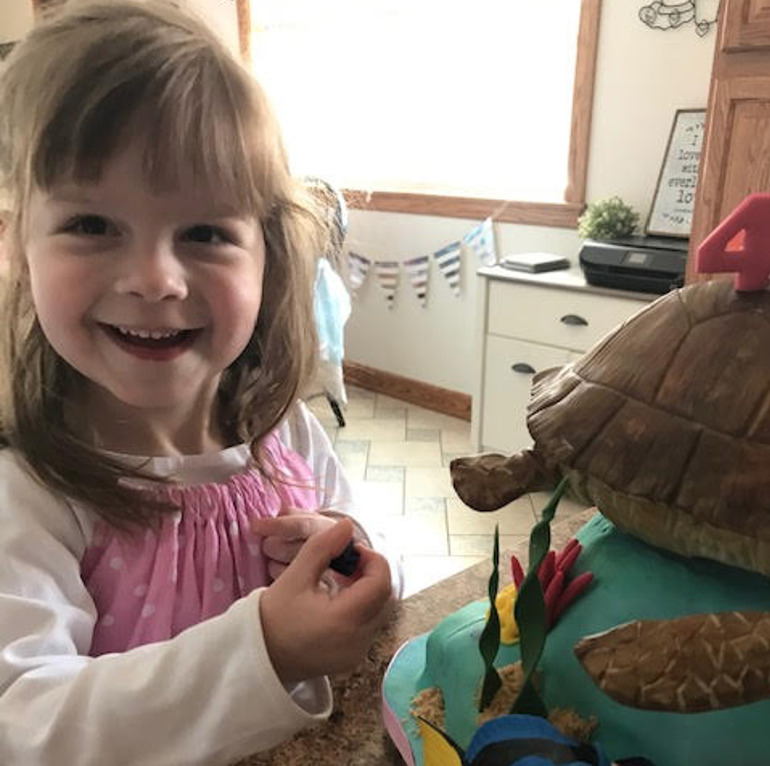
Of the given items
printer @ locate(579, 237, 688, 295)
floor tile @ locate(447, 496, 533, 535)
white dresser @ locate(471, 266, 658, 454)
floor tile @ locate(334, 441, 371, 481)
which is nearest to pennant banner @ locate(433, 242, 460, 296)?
white dresser @ locate(471, 266, 658, 454)

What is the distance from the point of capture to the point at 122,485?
644mm

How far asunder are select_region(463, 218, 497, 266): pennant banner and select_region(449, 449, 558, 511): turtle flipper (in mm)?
2573

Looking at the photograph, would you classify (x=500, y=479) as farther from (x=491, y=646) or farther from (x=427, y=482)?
(x=427, y=482)

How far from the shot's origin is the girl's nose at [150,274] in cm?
56

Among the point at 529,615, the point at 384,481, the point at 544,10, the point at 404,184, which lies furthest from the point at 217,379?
the point at 404,184

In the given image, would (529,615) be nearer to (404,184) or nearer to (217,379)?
(217,379)

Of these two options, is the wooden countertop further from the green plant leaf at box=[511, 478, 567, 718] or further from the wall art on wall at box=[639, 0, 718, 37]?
the wall art on wall at box=[639, 0, 718, 37]

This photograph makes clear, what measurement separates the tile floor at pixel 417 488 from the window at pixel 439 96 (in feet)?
2.70

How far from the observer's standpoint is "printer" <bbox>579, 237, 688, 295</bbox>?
2137 mm

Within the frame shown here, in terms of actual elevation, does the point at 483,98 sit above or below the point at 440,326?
above

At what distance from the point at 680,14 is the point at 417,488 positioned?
162 cm

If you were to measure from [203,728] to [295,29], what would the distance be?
3433mm

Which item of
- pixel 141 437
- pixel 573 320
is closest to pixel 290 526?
pixel 141 437

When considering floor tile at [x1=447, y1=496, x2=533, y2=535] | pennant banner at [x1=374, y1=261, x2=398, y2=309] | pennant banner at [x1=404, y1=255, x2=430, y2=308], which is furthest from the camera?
pennant banner at [x1=374, y1=261, x2=398, y2=309]
